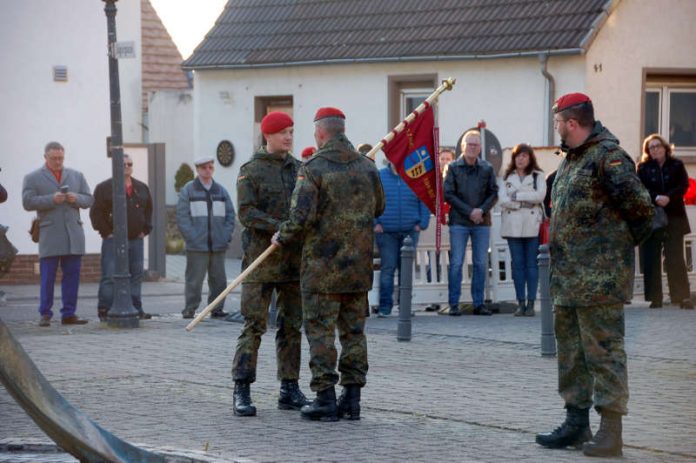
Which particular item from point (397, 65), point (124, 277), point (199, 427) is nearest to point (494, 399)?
point (199, 427)

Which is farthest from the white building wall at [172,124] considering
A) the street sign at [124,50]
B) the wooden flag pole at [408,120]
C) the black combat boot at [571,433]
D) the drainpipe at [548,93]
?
the black combat boot at [571,433]

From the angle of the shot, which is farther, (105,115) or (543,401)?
(105,115)

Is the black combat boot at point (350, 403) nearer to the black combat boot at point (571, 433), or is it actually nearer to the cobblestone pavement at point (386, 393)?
the cobblestone pavement at point (386, 393)

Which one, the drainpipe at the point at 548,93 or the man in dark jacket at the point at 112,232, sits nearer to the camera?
the man in dark jacket at the point at 112,232

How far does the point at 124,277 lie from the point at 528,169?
474 cm

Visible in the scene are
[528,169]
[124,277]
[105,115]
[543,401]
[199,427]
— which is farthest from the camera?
[105,115]

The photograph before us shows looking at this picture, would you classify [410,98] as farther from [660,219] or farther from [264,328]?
[264,328]

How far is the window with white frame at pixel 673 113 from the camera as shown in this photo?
25.3 m

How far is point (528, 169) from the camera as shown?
1750 cm

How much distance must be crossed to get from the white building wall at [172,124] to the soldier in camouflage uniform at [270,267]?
2480 centimetres

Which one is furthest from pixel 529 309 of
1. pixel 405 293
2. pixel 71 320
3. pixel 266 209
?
pixel 266 209

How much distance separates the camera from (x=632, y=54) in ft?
80.4

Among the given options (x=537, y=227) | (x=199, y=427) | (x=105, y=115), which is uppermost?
(x=105, y=115)

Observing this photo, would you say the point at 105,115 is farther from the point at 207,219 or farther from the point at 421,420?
the point at 421,420
